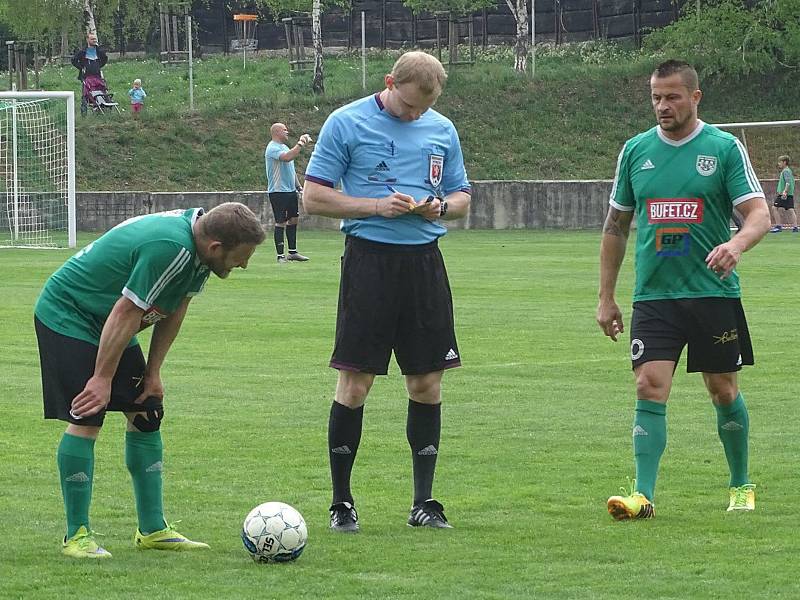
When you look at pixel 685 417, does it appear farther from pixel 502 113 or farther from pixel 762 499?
pixel 502 113

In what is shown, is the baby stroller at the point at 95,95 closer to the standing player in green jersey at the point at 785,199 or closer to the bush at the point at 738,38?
the bush at the point at 738,38

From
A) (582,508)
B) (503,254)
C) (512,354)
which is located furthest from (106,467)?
(503,254)

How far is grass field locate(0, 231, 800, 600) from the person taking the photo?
225 inches

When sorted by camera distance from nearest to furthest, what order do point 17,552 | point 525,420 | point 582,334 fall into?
point 17,552 < point 525,420 < point 582,334

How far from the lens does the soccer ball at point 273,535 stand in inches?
235

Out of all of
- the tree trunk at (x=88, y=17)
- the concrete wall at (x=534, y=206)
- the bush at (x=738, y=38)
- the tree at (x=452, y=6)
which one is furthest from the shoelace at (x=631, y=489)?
the tree trunk at (x=88, y=17)

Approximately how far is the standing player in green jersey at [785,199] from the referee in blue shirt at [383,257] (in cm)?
2784

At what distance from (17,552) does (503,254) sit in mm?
19988

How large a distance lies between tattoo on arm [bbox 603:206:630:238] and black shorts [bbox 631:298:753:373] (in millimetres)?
409

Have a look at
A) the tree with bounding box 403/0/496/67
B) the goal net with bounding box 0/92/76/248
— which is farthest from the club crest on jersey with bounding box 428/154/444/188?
the tree with bounding box 403/0/496/67

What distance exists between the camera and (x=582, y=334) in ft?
47.3

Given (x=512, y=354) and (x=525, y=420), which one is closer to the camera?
(x=525, y=420)

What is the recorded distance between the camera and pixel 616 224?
727 centimetres

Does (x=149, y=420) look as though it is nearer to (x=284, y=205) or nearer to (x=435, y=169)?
(x=435, y=169)
